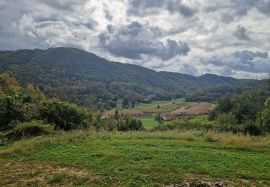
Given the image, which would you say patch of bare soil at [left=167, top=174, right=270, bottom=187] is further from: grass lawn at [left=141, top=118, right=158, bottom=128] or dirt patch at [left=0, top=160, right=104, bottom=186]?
grass lawn at [left=141, top=118, right=158, bottom=128]

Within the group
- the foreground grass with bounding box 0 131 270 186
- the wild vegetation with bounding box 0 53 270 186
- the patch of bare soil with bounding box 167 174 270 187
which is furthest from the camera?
the foreground grass with bounding box 0 131 270 186

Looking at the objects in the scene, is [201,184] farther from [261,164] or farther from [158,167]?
[261,164]

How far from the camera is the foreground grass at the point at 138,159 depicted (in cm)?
1420

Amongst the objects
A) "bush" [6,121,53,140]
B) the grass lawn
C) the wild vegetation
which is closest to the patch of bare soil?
the wild vegetation

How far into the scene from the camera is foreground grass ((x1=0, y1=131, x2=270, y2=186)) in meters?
14.2

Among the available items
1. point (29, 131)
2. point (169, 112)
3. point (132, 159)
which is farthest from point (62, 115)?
point (169, 112)

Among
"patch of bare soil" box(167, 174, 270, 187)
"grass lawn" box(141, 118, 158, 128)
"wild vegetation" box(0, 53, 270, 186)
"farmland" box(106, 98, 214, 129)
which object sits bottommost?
"grass lawn" box(141, 118, 158, 128)

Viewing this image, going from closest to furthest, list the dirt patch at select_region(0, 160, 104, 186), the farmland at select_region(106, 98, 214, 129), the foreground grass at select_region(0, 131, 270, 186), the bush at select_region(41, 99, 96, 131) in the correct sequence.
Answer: the dirt patch at select_region(0, 160, 104, 186)
the foreground grass at select_region(0, 131, 270, 186)
the bush at select_region(41, 99, 96, 131)
the farmland at select_region(106, 98, 214, 129)

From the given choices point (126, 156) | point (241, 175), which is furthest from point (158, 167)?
point (241, 175)

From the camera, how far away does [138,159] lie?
55.8ft

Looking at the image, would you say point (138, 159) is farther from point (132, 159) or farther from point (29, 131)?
point (29, 131)

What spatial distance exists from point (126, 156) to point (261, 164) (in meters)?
6.84

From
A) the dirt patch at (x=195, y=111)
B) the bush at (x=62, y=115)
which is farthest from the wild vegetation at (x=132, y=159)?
the dirt patch at (x=195, y=111)

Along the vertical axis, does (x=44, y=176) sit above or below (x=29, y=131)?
below
